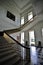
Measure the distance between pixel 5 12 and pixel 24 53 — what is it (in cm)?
596

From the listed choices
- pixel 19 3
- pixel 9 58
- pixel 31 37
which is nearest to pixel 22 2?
pixel 19 3

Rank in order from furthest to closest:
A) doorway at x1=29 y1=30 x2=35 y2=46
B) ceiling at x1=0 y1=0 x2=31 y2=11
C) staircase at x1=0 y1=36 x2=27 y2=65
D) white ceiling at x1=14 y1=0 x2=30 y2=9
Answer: doorway at x1=29 y1=30 x2=35 y2=46, white ceiling at x1=14 y1=0 x2=30 y2=9, ceiling at x1=0 y1=0 x2=31 y2=11, staircase at x1=0 y1=36 x2=27 y2=65

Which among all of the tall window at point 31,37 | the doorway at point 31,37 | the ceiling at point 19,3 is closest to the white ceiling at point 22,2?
the ceiling at point 19,3

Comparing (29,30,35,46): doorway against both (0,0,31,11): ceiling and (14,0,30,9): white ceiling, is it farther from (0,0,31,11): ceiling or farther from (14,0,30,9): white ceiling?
(14,0,30,9): white ceiling

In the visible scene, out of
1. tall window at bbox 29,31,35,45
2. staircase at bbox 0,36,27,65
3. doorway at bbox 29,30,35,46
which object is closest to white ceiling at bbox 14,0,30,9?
doorway at bbox 29,30,35,46

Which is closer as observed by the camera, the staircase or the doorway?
the staircase

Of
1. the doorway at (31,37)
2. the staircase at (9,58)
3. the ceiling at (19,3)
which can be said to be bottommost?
the staircase at (9,58)

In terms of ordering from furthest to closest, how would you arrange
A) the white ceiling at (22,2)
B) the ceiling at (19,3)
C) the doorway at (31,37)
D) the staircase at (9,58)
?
1. the doorway at (31,37)
2. the white ceiling at (22,2)
3. the ceiling at (19,3)
4. the staircase at (9,58)

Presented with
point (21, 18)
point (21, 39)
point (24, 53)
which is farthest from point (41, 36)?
point (24, 53)

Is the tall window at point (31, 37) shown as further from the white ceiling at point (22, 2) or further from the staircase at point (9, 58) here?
the staircase at point (9, 58)

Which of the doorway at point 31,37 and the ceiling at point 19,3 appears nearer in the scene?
the ceiling at point 19,3

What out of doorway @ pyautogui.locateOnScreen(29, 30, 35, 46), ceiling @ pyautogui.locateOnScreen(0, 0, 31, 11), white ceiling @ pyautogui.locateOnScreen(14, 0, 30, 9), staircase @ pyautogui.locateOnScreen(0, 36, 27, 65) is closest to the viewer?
staircase @ pyautogui.locateOnScreen(0, 36, 27, 65)

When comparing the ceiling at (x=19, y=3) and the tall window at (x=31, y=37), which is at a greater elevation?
the ceiling at (x=19, y=3)

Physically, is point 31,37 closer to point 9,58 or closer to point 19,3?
point 19,3
